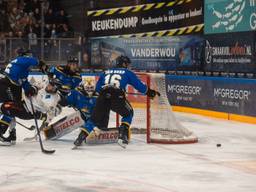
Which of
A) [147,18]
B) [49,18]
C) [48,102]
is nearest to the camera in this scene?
[48,102]

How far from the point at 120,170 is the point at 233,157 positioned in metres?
1.91

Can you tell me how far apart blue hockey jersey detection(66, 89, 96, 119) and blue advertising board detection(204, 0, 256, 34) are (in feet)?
16.8

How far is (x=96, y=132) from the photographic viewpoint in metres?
9.97

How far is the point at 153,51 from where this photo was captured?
18.0 m

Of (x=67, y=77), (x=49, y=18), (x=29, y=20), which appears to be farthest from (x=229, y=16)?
(x=49, y=18)

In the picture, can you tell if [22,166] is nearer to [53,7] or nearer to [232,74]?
[232,74]

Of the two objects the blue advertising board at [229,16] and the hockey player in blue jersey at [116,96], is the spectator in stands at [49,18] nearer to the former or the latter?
the blue advertising board at [229,16]

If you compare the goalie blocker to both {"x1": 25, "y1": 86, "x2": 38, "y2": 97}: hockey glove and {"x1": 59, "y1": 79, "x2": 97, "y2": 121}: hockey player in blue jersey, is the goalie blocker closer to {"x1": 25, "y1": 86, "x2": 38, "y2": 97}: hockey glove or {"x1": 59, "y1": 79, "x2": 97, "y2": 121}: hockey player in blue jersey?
{"x1": 59, "y1": 79, "x2": 97, "y2": 121}: hockey player in blue jersey

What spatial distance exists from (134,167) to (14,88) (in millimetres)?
2891

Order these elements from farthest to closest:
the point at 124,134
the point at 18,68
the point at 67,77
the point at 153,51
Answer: the point at 153,51 < the point at 67,77 < the point at 18,68 < the point at 124,134

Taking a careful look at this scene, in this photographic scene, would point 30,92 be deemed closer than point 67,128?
Yes

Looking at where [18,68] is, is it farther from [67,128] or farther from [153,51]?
[153,51]

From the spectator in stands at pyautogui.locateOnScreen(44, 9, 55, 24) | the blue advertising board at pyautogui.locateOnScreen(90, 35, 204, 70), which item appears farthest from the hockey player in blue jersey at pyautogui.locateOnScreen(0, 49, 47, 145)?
the spectator in stands at pyautogui.locateOnScreen(44, 9, 55, 24)

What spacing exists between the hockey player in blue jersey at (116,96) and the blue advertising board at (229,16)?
5.44 metres
